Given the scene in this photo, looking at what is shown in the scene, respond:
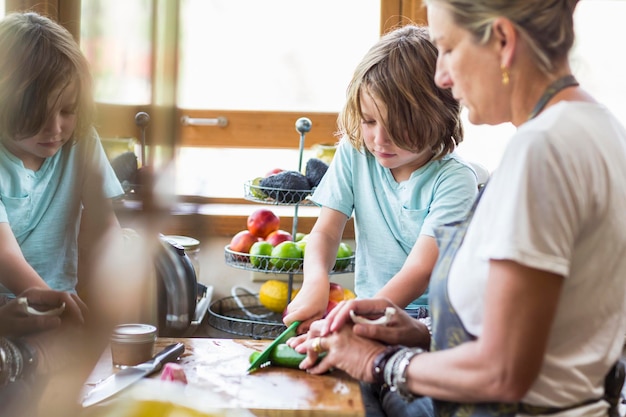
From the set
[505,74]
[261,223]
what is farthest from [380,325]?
[261,223]

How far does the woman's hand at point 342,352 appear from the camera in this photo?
1.00m

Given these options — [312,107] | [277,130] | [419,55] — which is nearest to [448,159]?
[419,55]

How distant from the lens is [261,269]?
7.06 ft

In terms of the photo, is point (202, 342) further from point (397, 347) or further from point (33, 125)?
point (33, 125)

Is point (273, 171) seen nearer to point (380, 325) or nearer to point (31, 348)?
point (380, 325)

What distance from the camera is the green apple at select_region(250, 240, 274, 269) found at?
214cm

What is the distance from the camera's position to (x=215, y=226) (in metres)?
0.41

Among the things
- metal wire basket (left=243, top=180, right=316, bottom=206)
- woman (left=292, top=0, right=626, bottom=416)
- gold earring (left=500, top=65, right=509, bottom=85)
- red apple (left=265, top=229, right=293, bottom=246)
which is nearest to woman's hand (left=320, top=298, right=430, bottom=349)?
woman (left=292, top=0, right=626, bottom=416)

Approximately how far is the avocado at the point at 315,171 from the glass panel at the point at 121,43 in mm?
1754

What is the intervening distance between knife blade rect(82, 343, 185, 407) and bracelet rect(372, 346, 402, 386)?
266 mm

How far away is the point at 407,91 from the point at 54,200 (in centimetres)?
104

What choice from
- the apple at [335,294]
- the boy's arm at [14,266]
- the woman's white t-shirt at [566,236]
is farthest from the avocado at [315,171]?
the boy's arm at [14,266]

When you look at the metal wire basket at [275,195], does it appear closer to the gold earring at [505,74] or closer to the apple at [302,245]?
the apple at [302,245]

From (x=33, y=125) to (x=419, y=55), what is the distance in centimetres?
108
